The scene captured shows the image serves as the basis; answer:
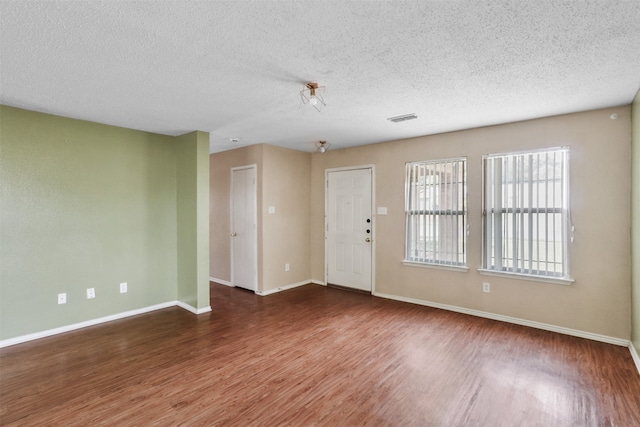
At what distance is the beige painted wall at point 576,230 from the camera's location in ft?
10.3

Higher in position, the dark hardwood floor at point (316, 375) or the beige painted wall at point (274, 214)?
the beige painted wall at point (274, 214)

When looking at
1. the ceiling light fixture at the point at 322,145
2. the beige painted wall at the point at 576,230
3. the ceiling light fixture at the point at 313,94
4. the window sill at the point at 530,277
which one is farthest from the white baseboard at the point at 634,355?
the ceiling light fixture at the point at 322,145

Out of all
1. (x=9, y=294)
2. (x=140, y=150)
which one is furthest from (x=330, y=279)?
(x=9, y=294)

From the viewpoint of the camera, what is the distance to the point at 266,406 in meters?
2.19

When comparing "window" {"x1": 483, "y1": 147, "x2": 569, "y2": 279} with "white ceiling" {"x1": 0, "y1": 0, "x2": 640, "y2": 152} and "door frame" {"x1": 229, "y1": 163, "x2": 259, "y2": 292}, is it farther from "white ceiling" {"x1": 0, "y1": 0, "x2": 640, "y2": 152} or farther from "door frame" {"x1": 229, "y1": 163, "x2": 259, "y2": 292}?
"door frame" {"x1": 229, "y1": 163, "x2": 259, "y2": 292}

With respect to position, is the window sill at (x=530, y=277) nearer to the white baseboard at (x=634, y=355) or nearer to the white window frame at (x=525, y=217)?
the white window frame at (x=525, y=217)

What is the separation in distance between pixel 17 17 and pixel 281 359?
9.67 ft

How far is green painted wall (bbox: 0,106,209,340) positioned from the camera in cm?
314

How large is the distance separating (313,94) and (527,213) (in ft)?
9.27

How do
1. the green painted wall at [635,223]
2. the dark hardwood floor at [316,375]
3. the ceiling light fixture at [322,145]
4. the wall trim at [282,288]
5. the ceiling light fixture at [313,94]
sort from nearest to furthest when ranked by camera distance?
the dark hardwood floor at [316,375] < the ceiling light fixture at [313,94] < the green painted wall at [635,223] < the ceiling light fixture at [322,145] < the wall trim at [282,288]

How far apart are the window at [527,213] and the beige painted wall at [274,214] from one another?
294 centimetres

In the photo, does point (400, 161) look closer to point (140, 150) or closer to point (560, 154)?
point (560, 154)

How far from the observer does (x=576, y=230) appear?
131 inches

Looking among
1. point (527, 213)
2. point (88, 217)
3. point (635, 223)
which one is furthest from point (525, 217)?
point (88, 217)
